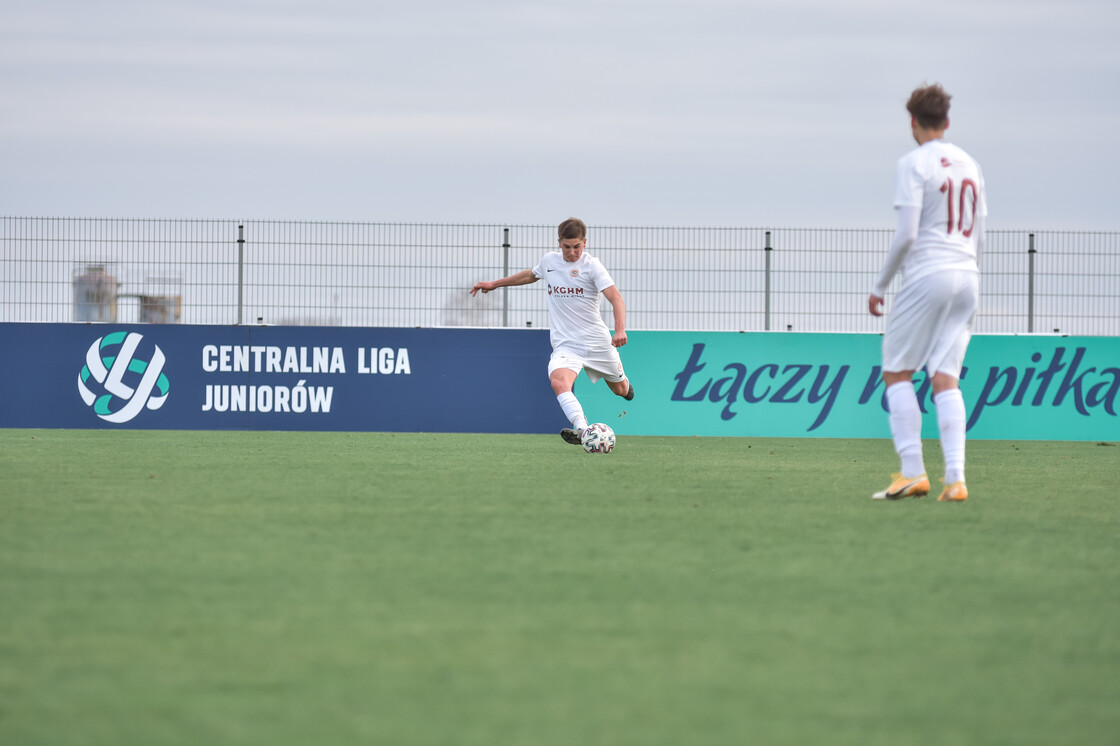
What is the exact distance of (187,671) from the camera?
2.76 m

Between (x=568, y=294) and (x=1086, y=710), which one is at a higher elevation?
(x=568, y=294)

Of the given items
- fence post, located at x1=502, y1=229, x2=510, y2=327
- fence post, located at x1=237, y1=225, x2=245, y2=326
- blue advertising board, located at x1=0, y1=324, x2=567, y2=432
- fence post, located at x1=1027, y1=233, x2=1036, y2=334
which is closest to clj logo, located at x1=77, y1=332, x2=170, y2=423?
blue advertising board, located at x1=0, y1=324, x2=567, y2=432

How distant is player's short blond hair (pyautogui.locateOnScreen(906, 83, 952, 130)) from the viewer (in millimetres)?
6562

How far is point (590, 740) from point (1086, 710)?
100 centimetres

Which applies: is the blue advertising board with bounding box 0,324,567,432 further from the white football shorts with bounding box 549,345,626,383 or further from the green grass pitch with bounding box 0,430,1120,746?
the green grass pitch with bounding box 0,430,1120,746

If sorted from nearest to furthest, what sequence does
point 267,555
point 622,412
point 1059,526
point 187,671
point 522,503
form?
1. point 187,671
2. point 267,555
3. point 1059,526
4. point 522,503
5. point 622,412

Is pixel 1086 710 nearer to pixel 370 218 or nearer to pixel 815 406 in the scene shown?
pixel 815 406

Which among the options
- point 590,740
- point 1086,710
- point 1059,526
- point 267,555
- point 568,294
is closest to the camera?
point 590,740

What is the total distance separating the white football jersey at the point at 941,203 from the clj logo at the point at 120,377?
9.84 metres

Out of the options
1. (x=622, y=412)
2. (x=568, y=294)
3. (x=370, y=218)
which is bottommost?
(x=622, y=412)

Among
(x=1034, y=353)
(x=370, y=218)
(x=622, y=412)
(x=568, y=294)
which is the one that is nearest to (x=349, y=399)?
(x=370, y=218)

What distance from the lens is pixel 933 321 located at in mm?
6523

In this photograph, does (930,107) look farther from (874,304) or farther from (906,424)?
(906,424)

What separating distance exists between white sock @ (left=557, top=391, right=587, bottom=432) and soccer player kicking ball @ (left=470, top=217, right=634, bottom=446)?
0.30ft
